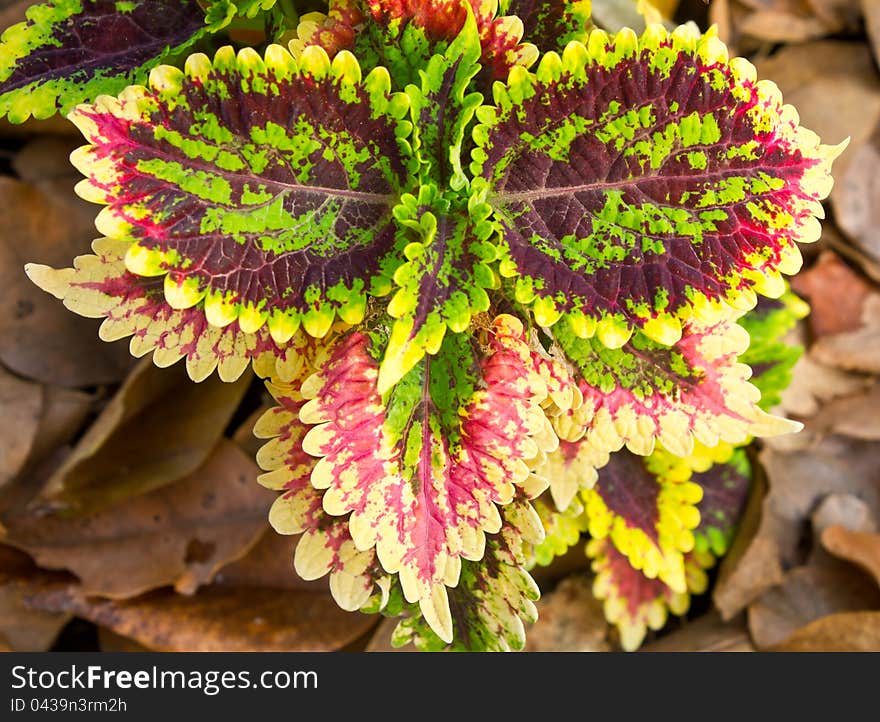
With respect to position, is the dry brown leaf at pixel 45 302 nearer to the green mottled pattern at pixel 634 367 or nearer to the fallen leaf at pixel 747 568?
the green mottled pattern at pixel 634 367

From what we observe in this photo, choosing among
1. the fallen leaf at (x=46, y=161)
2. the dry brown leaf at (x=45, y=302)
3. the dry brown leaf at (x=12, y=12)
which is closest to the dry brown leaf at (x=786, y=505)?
the dry brown leaf at (x=45, y=302)

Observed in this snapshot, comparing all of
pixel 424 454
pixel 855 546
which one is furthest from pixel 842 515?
pixel 424 454

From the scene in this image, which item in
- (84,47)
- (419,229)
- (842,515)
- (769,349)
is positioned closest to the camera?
(419,229)

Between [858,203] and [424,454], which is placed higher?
[424,454]

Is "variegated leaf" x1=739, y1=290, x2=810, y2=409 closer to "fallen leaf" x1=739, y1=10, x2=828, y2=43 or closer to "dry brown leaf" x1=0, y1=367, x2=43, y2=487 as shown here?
"fallen leaf" x1=739, y1=10, x2=828, y2=43

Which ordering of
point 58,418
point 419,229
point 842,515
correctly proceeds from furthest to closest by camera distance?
point 842,515
point 58,418
point 419,229

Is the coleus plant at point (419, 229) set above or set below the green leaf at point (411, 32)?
below

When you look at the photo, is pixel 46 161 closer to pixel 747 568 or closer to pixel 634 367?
pixel 634 367

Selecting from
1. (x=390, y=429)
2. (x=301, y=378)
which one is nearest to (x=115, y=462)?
(x=301, y=378)
